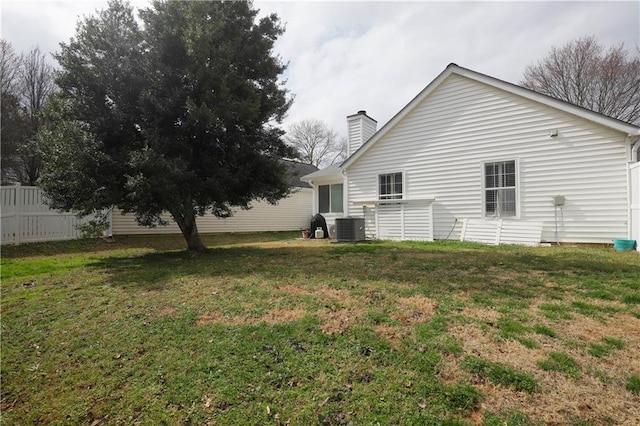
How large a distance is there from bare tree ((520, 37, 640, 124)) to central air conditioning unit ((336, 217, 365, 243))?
708 inches

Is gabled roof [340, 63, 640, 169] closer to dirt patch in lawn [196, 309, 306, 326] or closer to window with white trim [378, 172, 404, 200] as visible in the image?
window with white trim [378, 172, 404, 200]

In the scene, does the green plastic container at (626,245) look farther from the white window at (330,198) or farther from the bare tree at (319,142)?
the bare tree at (319,142)

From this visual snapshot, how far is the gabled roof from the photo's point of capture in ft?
26.8

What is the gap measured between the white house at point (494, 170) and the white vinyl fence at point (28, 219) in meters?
10.7

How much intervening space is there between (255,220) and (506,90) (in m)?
14.1

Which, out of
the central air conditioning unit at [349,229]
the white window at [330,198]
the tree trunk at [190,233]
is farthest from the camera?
the white window at [330,198]

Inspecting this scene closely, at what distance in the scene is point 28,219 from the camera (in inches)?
445

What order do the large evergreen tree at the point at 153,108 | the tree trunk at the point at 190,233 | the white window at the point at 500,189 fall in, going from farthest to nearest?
the white window at the point at 500,189, the tree trunk at the point at 190,233, the large evergreen tree at the point at 153,108

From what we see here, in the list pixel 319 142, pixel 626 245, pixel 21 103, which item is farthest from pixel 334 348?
pixel 319 142

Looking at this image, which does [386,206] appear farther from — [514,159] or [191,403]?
[191,403]

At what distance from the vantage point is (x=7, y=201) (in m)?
10.8

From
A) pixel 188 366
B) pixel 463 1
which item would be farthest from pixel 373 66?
pixel 188 366

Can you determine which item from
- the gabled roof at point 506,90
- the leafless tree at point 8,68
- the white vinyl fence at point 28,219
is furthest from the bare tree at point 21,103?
the gabled roof at point 506,90

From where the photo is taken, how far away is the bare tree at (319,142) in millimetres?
37688
